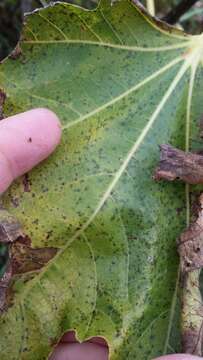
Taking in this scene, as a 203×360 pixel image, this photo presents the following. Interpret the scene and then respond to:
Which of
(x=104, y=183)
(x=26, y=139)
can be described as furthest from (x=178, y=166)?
(x=26, y=139)

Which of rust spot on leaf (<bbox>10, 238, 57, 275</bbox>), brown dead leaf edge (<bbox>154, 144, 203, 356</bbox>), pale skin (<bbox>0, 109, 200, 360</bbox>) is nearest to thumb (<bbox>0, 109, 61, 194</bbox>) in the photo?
pale skin (<bbox>0, 109, 200, 360</bbox>)

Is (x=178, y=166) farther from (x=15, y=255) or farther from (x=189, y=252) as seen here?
(x=15, y=255)

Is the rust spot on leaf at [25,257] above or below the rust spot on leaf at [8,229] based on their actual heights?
below

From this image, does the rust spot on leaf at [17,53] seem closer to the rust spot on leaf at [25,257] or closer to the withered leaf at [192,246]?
the rust spot on leaf at [25,257]

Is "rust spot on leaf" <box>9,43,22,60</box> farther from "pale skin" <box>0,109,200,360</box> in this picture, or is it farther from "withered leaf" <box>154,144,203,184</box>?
"withered leaf" <box>154,144,203,184</box>

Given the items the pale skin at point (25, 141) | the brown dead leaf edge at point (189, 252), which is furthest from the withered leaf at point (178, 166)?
the pale skin at point (25, 141)

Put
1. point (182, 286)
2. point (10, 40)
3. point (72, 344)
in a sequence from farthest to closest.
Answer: point (10, 40) < point (72, 344) < point (182, 286)

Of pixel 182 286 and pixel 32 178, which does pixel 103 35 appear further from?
pixel 182 286

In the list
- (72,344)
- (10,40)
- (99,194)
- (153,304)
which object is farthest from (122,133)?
(10,40)
